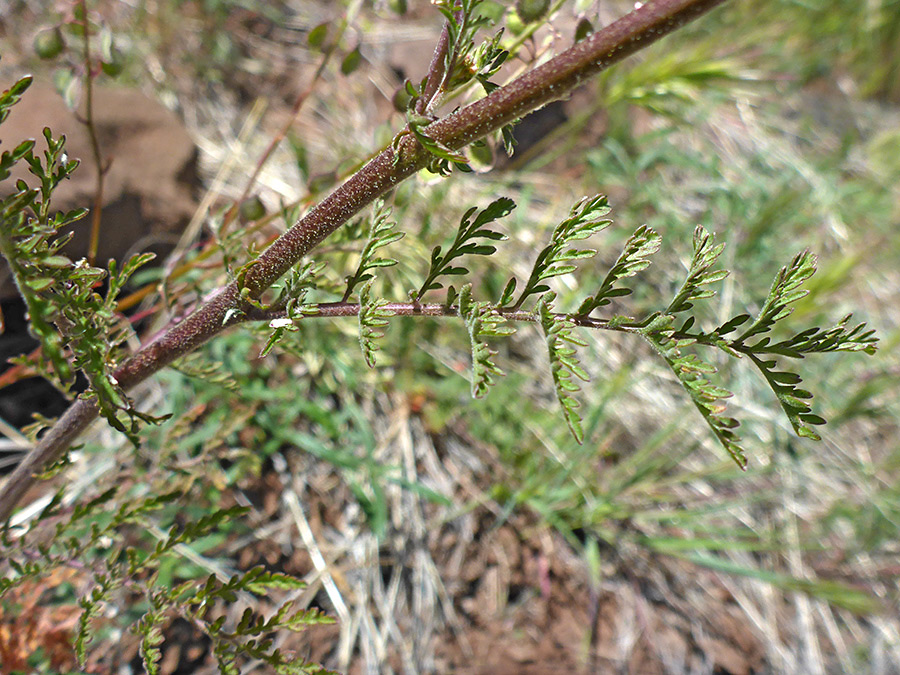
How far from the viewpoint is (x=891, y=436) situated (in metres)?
2.76

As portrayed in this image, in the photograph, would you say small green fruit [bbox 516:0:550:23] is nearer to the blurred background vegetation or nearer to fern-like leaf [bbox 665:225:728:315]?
the blurred background vegetation

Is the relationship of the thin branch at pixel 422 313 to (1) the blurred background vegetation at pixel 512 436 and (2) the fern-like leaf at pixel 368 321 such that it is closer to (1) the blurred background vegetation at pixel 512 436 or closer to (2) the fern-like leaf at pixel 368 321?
(2) the fern-like leaf at pixel 368 321

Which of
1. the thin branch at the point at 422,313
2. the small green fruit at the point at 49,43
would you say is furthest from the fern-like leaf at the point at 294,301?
the small green fruit at the point at 49,43

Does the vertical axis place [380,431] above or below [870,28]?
above

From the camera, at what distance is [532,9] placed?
40.3 inches

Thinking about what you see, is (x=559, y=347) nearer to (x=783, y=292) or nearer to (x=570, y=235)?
(x=570, y=235)

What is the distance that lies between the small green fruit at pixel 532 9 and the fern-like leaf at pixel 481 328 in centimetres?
56

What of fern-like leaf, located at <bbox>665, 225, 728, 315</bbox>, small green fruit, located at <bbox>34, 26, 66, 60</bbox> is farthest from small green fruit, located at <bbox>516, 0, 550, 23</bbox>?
small green fruit, located at <bbox>34, 26, 66, 60</bbox>

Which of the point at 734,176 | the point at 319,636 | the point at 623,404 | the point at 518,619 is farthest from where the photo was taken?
the point at 734,176

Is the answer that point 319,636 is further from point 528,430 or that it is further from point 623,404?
point 623,404

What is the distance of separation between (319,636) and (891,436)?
2524 millimetres

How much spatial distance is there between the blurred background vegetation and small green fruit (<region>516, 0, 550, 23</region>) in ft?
0.14

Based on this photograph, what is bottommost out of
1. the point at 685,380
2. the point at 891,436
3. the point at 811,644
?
the point at 891,436

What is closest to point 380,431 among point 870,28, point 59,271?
point 59,271
